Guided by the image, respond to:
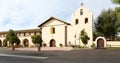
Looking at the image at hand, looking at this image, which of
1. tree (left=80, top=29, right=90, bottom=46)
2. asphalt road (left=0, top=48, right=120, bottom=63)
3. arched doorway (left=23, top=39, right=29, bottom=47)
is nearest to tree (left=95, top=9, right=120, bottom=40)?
tree (left=80, top=29, right=90, bottom=46)

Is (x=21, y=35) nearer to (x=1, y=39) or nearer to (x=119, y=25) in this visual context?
(x=1, y=39)

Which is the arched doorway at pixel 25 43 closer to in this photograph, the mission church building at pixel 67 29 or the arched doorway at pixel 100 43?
the mission church building at pixel 67 29

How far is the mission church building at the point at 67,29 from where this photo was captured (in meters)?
55.6

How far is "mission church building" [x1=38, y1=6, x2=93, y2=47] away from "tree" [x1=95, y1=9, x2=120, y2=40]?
14.3 m

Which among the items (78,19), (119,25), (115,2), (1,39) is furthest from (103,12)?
(115,2)

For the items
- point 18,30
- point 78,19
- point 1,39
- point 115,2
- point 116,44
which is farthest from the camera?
point 1,39

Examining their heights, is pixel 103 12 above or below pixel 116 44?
above

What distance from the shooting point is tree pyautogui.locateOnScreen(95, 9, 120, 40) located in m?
68.3

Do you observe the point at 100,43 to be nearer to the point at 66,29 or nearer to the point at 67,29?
the point at 67,29

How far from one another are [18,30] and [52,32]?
44.3ft

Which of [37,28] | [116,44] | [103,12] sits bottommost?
[116,44]

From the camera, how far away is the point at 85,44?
53.9 metres

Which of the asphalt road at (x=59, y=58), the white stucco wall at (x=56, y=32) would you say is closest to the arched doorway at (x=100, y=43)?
the white stucco wall at (x=56, y=32)

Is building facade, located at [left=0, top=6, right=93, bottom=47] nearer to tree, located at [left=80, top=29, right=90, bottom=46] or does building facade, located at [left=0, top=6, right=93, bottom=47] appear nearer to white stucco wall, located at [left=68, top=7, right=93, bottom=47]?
white stucco wall, located at [left=68, top=7, right=93, bottom=47]
